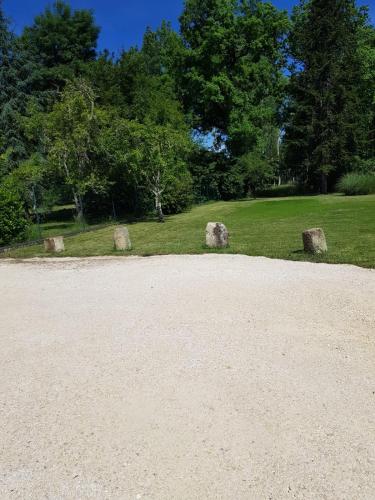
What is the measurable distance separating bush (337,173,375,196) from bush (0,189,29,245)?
2152 cm

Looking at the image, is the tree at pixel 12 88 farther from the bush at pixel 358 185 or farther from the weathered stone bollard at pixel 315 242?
the bush at pixel 358 185

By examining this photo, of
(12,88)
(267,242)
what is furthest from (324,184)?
(267,242)

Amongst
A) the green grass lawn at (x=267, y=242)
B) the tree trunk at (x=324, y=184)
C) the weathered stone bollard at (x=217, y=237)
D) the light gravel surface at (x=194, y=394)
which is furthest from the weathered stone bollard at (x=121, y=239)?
the tree trunk at (x=324, y=184)

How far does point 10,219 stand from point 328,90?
93.8ft

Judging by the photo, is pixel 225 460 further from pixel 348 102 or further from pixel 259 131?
pixel 348 102

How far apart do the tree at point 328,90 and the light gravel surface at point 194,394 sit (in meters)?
28.9

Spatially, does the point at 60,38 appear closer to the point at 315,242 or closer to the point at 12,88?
the point at 12,88

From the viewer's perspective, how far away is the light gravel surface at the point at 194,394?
236cm

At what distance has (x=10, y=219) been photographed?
1262 centimetres

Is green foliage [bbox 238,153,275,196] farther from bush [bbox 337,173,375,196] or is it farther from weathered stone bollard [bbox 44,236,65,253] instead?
weathered stone bollard [bbox 44,236,65,253]

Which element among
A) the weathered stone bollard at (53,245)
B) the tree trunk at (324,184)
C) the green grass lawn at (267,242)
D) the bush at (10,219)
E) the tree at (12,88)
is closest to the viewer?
the green grass lawn at (267,242)

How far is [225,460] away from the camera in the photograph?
247 cm

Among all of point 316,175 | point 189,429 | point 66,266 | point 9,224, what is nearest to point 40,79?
point 9,224

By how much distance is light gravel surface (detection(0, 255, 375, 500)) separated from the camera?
236 centimetres
